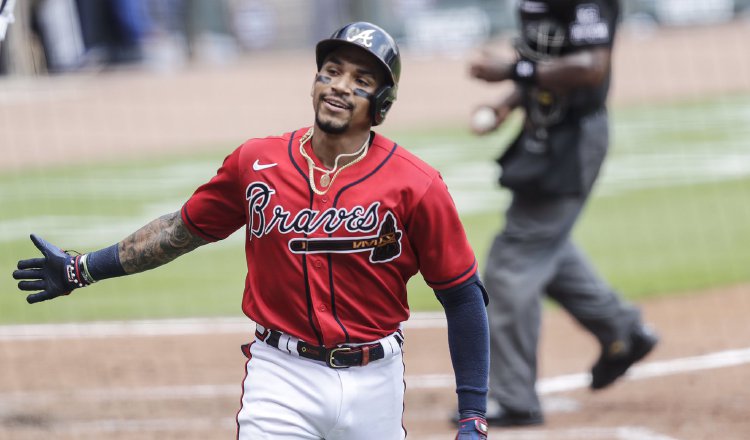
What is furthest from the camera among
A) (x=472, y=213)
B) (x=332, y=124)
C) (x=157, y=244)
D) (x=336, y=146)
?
(x=472, y=213)

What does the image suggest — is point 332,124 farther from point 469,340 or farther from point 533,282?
point 533,282

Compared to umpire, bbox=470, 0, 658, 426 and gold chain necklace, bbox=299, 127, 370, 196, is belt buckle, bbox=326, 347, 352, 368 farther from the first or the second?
umpire, bbox=470, 0, 658, 426

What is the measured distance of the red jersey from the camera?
11.8 ft

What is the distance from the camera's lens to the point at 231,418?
240 inches

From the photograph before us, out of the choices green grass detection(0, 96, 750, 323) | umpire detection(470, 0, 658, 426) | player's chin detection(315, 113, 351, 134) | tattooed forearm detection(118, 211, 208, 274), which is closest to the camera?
player's chin detection(315, 113, 351, 134)

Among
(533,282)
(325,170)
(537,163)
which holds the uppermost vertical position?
(325,170)

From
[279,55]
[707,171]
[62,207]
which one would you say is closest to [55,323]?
[62,207]

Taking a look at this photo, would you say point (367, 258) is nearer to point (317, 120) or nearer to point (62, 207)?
point (317, 120)

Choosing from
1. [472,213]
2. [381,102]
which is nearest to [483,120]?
[381,102]

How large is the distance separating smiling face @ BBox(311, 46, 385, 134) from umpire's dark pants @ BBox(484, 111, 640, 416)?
7.44ft

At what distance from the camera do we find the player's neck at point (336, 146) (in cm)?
369

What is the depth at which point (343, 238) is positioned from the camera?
360 centimetres

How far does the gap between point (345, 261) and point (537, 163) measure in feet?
7.80

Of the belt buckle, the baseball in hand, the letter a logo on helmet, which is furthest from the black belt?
the baseball in hand
